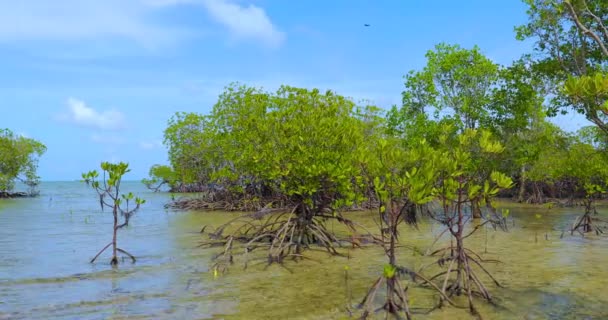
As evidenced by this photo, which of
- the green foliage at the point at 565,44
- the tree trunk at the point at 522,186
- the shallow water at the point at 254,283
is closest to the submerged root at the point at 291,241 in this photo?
the shallow water at the point at 254,283

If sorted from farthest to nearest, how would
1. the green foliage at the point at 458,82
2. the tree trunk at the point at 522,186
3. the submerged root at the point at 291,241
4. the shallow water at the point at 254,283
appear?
the tree trunk at the point at 522,186 < the green foliage at the point at 458,82 < the submerged root at the point at 291,241 < the shallow water at the point at 254,283

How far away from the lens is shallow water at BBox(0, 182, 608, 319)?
751 cm

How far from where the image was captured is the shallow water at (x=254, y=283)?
24.6ft

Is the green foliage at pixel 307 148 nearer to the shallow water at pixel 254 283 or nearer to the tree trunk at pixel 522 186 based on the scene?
the shallow water at pixel 254 283

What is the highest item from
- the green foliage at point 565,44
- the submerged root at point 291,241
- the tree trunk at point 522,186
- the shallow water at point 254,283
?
the green foliage at point 565,44

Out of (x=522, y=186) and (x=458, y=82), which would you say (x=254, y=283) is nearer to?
(x=458, y=82)

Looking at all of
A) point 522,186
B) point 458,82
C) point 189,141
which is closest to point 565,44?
point 458,82

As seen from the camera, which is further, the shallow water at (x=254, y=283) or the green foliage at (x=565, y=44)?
the green foliage at (x=565, y=44)

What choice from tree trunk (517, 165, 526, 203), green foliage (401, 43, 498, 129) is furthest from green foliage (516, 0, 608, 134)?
tree trunk (517, 165, 526, 203)

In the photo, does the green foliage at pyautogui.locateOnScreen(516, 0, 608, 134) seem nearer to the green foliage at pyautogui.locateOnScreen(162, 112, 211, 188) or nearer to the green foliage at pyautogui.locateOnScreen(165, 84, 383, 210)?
the green foliage at pyautogui.locateOnScreen(165, 84, 383, 210)

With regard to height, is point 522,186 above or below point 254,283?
above

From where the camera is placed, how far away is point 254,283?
9.34 metres

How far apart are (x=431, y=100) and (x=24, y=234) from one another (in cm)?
1748

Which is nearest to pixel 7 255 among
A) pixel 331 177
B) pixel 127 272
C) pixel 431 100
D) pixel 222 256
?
pixel 127 272
